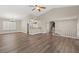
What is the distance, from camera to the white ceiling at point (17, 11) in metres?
1.83

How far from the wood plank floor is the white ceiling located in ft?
0.91

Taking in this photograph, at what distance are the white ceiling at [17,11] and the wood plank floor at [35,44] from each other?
278 mm

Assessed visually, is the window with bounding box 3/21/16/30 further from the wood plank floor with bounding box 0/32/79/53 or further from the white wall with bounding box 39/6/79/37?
the white wall with bounding box 39/6/79/37

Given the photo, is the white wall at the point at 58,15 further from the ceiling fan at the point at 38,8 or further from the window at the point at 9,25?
the window at the point at 9,25

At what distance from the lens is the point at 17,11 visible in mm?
1865

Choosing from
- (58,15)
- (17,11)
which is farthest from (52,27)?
(17,11)

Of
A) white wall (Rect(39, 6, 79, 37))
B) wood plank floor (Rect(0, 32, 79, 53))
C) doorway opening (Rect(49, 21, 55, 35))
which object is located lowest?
wood plank floor (Rect(0, 32, 79, 53))

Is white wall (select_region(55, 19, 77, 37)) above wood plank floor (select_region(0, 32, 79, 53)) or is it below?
above

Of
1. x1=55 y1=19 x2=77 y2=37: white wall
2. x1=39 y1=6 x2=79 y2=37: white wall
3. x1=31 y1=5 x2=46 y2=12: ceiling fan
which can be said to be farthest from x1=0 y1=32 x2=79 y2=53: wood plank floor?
x1=31 y1=5 x2=46 y2=12: ceiling fan

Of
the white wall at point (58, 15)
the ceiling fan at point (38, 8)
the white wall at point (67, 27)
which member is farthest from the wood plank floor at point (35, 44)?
the ceiling fan at point (38, 8)

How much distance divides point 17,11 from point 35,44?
58 cm

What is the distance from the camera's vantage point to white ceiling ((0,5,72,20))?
1.83 m
